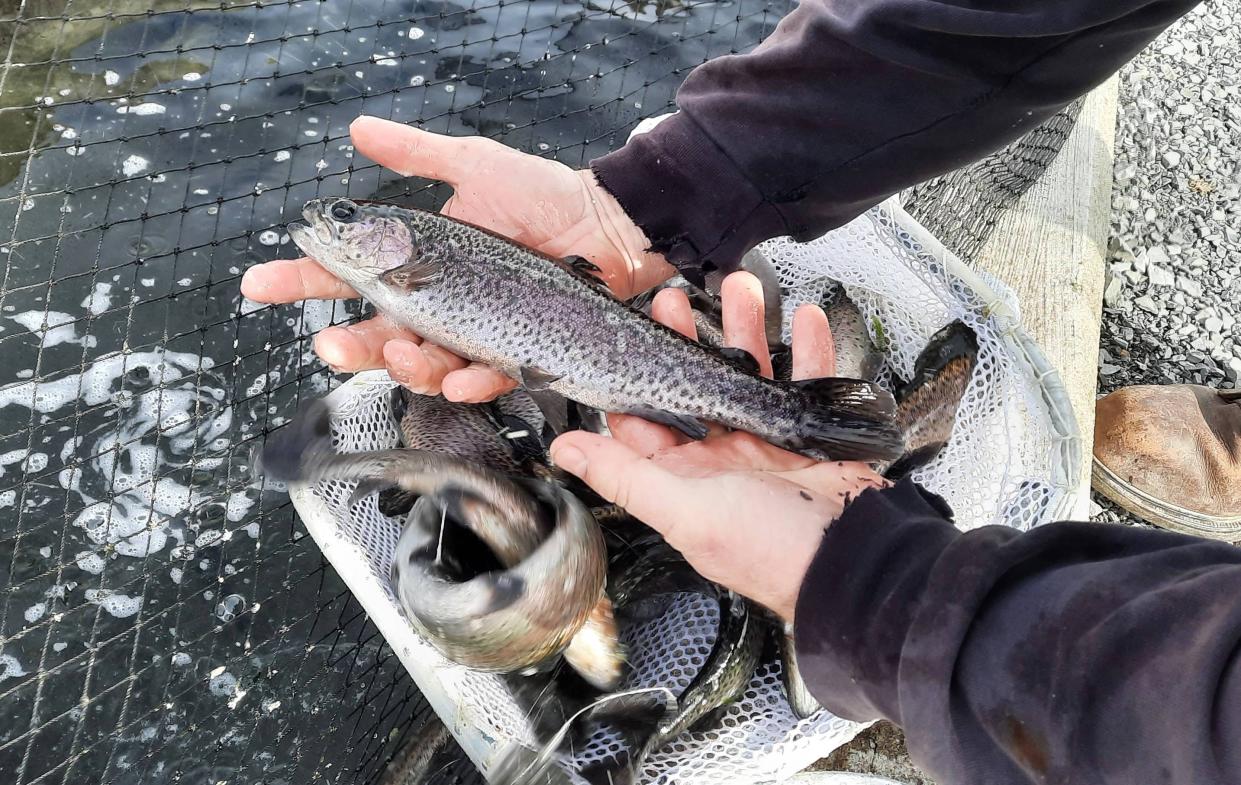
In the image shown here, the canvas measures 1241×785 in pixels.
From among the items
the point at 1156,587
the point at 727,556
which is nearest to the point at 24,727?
the point at 727,556

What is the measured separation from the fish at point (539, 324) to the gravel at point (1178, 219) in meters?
2.51

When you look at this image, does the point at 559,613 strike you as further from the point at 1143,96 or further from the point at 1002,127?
the point at 1143,96

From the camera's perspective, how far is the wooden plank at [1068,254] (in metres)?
4.05

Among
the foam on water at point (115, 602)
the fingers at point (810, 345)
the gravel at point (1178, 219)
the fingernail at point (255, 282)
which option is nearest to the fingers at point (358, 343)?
the fingernail at point (255, 282)

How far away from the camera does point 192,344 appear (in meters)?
4.38

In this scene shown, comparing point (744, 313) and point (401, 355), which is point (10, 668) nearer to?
point (401, 355)

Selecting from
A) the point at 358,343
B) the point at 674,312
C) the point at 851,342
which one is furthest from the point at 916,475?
the point at 358,343

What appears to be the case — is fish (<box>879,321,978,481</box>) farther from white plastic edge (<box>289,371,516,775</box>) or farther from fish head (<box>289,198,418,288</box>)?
fish head (<box>289,198,418,288</box>)

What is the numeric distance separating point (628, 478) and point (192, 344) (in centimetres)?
319

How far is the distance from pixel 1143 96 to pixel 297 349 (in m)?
5.98

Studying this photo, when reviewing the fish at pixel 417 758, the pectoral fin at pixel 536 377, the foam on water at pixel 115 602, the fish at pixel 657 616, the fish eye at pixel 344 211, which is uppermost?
the fish eye at pixel 344 211

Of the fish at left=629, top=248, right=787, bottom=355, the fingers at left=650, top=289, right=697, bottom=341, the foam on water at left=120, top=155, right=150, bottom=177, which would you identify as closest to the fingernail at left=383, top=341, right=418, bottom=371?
the fingers at left=650, top=289, right=697, bottom=341

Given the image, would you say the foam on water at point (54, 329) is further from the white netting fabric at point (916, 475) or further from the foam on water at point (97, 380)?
the white netting fabric at point (916, 475)

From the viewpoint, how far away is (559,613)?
232cm
